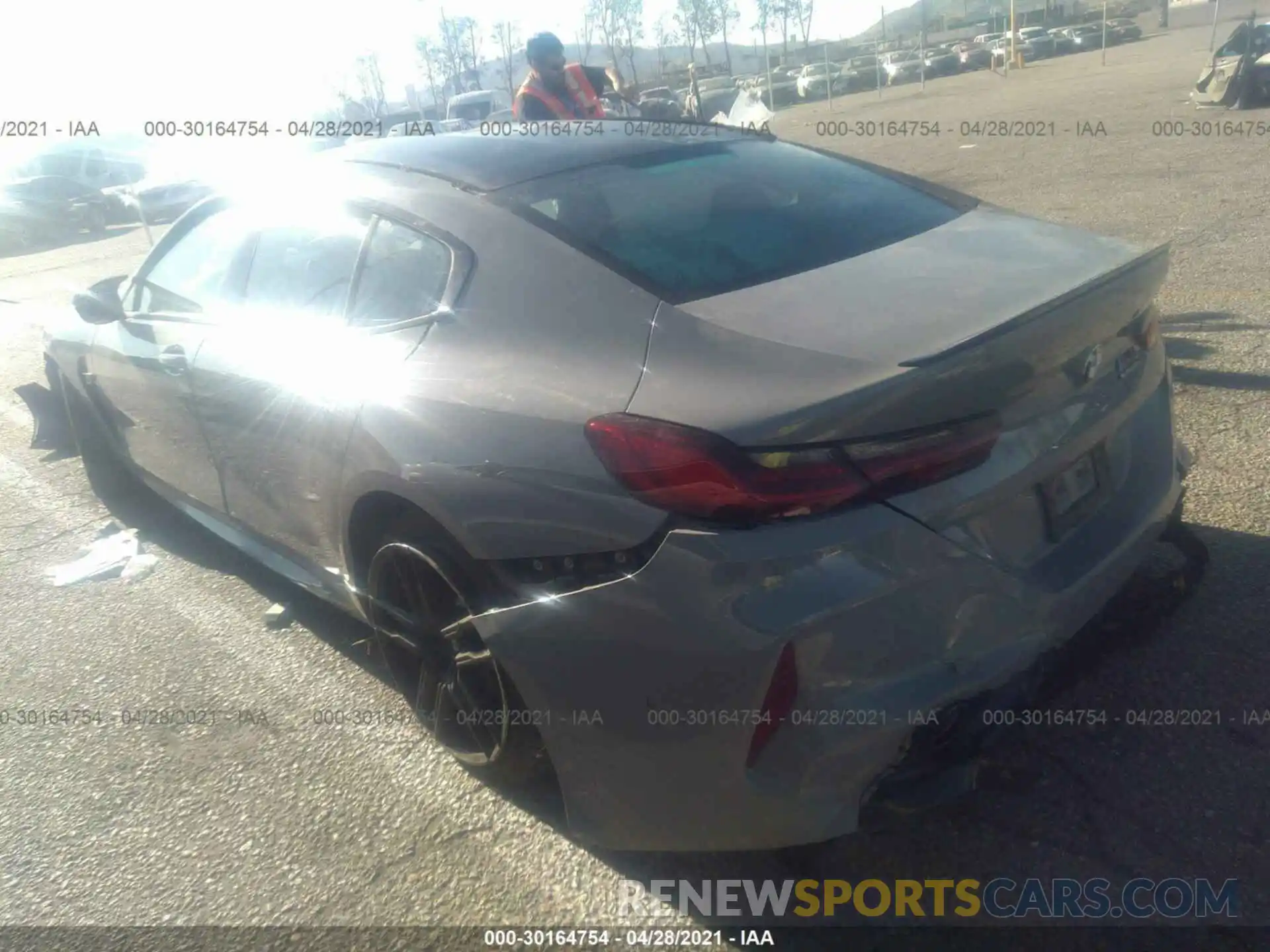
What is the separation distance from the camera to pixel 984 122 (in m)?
17.9

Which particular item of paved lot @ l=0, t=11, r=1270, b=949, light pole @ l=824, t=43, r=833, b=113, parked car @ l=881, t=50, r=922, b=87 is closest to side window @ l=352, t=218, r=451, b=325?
paved lot @ l=0, t=11, r=1270, b=949

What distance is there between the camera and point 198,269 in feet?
12.8

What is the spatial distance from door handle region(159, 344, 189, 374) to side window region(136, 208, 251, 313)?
6.1 inches

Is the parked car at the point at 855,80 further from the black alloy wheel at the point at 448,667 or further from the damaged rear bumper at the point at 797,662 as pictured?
the damaged rear bumper at the point at 797,662

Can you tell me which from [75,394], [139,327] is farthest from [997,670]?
[75,394]

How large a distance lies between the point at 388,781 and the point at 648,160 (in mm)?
1943

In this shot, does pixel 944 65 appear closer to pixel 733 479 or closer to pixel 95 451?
pixel 95 451

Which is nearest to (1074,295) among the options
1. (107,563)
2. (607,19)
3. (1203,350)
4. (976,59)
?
(1203,350)

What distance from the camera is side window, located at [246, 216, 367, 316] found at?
3119 millimetres

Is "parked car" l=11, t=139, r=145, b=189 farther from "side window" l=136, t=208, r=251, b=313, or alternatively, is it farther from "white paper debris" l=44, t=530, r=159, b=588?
"side window" l=136, t=208, r=251, b=313

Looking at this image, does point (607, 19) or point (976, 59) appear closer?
point (976, 59)

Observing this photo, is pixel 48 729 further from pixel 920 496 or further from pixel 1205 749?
pixel 1205 749

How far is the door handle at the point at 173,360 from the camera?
3664mm

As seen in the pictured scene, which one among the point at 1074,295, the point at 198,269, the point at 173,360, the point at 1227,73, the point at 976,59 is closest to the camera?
the point at 1074,295
